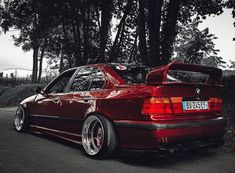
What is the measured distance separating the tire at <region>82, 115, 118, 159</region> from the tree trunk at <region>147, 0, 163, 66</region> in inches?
234

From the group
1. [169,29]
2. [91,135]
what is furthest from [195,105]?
[169,29]

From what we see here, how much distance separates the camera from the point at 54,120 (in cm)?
562

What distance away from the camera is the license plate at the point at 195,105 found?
4.15m

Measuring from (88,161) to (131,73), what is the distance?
1.45m

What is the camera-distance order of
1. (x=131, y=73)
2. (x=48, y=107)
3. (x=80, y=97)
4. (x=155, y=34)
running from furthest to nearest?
(x=155, y=34), (x=48, y=107), (x=80, y=97), (x=131, y=73)

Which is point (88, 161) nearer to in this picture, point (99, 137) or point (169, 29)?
point (99, 137)

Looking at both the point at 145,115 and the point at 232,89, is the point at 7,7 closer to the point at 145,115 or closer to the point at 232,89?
the point at 232,89

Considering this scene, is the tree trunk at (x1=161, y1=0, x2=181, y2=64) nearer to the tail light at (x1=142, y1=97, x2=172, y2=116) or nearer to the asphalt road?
the asphalt road

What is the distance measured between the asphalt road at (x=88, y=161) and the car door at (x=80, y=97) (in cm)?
48

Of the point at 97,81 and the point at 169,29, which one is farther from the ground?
the point at 169,29

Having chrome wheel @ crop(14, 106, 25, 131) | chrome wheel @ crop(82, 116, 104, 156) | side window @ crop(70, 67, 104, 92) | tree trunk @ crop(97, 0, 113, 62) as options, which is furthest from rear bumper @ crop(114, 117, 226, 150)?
tree trunk @ crop(97, 0, 113, 62)

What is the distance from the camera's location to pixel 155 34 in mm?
10586

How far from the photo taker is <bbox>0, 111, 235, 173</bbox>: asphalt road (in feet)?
12.9

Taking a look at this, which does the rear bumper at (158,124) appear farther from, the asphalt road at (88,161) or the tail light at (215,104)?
the asphalt road at (88,161)
